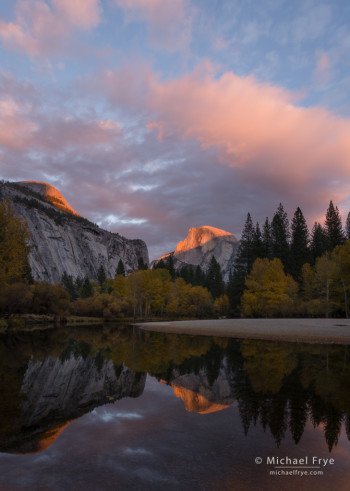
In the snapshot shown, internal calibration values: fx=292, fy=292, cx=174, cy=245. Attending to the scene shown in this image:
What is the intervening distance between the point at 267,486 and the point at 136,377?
30.1 feet

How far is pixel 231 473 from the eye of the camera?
16.2 ft

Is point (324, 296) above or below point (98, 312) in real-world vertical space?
above

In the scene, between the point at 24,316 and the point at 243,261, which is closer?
the point at 24,316

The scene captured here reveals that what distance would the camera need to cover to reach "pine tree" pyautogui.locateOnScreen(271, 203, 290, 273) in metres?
75.7

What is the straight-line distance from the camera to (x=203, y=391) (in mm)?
10633

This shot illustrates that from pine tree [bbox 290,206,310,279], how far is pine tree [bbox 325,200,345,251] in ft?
19.8

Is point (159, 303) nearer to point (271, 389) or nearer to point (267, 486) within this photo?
point (271, 389)

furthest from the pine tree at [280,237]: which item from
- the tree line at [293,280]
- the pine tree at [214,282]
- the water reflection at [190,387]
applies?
the water reflection at [190,387]

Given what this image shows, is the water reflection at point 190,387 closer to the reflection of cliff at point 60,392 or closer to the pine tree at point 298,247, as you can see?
the reflection of cliff at point 60,392

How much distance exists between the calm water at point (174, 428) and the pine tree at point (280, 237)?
213ft

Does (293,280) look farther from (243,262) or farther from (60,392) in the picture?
(60,392)

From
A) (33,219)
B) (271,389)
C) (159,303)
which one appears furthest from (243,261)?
(33,219)

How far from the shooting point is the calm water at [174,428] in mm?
4879
